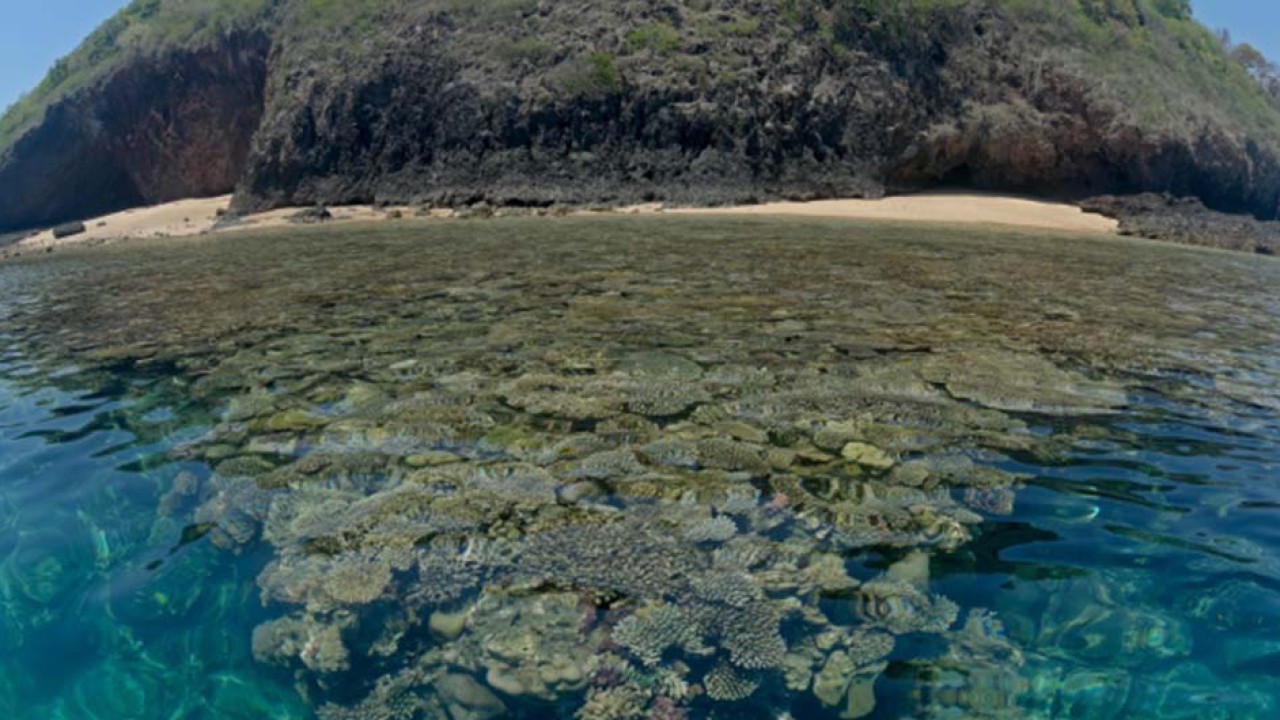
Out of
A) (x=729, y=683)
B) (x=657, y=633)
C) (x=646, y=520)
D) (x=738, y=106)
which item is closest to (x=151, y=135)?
(x=738, y=106)

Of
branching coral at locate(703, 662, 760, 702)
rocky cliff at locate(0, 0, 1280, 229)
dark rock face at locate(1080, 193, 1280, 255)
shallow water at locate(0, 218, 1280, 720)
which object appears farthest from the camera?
rocky cliff at locate(0, 0, 1280, 229)

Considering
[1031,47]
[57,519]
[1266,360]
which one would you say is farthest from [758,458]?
[1031,47]

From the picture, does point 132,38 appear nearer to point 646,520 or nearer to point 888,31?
point 888,31

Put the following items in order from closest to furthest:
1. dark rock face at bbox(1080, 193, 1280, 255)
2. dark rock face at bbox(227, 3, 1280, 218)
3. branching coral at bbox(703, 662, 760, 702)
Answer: branching coral at bbox(703, 662, 760, 702) < dark rock face at bbox(1080, 193, 1280, 255) < dark rock face at bbox(227, 3, 1280, 218)

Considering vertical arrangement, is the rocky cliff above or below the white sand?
above

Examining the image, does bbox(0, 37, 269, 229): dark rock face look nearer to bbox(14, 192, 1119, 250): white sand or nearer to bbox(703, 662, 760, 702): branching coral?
bbox(14, 192, 1119, 250): white sand

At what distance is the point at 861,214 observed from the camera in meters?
28.0

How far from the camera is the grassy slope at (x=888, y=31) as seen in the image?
1351 inches

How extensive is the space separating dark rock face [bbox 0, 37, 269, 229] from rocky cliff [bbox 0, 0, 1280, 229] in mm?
4475

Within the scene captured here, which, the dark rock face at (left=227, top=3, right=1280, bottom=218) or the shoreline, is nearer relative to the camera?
the shoreline

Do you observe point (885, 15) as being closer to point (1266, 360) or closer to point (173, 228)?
point (1266, 360)

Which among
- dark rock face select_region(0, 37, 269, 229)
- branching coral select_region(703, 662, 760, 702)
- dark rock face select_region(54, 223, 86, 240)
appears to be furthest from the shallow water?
dark rock face select_region(0, 37, 269, 229)

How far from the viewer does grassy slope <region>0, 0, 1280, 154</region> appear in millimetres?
34312

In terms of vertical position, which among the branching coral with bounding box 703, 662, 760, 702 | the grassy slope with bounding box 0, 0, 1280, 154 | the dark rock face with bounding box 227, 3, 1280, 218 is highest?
the grassy slope with bounding box 0, 0, 1280, 154
